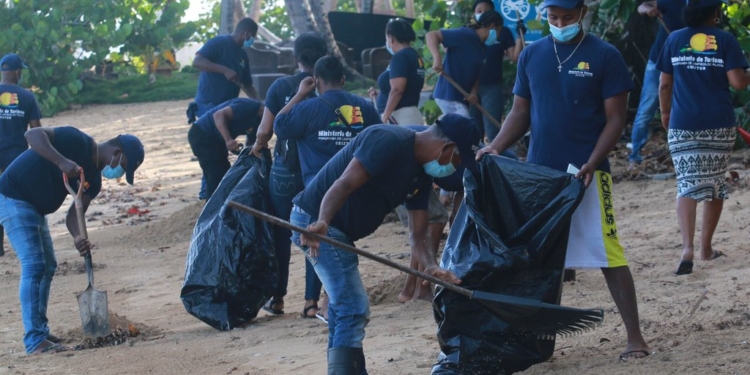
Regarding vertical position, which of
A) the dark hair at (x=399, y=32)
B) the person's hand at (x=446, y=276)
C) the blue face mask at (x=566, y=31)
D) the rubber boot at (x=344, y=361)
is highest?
the blue face mask at (x=566, y=31)

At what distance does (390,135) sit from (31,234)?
2926 mm

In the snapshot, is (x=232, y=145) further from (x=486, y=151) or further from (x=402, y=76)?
(x=486, y=151)

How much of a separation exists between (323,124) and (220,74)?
467cm

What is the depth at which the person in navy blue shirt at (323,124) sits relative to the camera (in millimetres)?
6016

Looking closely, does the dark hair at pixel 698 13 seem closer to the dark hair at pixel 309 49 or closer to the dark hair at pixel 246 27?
the dark hair at pixel 309 49

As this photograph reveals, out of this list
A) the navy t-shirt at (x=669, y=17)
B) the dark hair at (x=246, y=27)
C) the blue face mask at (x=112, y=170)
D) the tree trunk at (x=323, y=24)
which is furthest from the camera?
the tree trunk at (x=323, y=24)

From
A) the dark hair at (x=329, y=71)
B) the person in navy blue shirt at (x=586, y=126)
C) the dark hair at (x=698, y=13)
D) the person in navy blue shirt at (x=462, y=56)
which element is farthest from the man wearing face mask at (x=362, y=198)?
the person in navy blue shirt at (x=462, y=56)

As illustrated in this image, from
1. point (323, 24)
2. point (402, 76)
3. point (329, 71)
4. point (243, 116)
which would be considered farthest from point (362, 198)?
point (323, 24)

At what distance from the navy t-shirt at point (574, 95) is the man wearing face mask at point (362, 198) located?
362 millimetres

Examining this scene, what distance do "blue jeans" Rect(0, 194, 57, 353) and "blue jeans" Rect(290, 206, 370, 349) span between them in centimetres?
237

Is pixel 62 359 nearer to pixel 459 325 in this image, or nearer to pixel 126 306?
pixel 126 306

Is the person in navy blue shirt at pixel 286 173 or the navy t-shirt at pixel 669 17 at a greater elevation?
the navy t-shirt at pixel 669 17

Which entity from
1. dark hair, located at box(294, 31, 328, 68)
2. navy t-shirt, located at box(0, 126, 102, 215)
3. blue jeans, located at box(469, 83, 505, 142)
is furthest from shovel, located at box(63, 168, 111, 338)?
blue jeans, located at box(469, 83, 505, 142)

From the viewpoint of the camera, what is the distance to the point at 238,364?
575 cm
